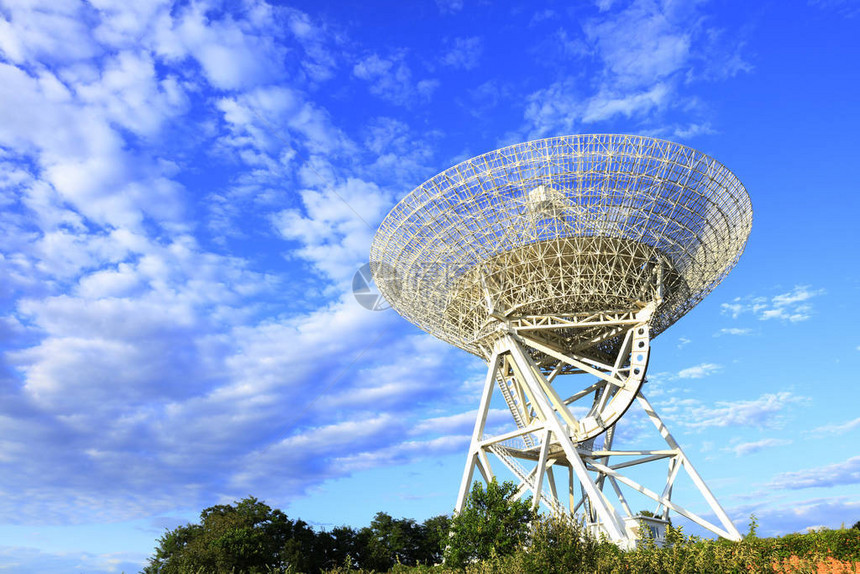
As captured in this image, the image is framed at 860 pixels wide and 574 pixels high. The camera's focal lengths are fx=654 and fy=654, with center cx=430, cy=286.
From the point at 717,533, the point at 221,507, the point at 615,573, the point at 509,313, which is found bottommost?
the point at 615,573

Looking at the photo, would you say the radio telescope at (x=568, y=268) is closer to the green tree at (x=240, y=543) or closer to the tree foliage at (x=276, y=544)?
the tree foliage at (x=276, y=544)

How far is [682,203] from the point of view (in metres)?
35.2

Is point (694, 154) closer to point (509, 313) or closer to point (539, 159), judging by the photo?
point (539, 159)

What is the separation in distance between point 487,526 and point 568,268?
14.7 metres

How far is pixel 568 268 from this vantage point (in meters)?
36.8

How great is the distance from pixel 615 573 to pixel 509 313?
24.7m

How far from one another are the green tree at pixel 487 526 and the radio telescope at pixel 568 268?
208 cm

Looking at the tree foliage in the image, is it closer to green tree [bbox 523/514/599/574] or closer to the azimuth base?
the azimuth base

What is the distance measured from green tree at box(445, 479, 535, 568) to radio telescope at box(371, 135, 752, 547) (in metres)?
2.08

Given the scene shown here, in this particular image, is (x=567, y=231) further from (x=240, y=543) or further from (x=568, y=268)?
(x=240, y=543)

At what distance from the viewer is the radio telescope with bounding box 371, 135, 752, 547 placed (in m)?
34.2

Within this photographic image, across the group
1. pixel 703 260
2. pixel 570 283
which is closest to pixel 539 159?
pixel 570 283

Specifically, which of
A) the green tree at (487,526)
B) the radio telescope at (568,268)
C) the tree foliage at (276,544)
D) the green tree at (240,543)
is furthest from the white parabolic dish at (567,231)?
the green tree at (240,543)

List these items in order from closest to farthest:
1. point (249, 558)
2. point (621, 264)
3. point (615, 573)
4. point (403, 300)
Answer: point (615, 573) < point (621, 264) < point (403, 300) < point (249, 558)
